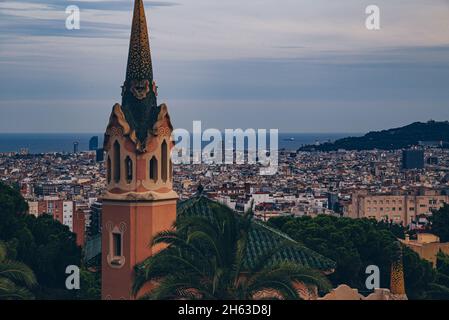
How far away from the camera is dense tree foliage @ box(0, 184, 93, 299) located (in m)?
27.7

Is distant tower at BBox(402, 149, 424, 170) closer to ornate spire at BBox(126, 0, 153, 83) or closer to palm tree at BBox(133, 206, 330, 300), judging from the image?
ornate spire at BBox(126, 0, 153, 83)

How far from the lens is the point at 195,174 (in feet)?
284

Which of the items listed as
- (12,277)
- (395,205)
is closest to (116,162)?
(12,277)

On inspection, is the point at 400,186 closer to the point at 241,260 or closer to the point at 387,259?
the point at 387,259

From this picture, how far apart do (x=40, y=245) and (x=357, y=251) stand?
7.03 m

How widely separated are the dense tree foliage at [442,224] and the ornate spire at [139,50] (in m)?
27.8

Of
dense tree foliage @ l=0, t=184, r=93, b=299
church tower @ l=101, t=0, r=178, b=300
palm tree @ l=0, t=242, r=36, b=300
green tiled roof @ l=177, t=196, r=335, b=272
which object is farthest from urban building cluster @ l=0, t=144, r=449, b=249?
palm tree @ l=0, t=242, r=36, b=300

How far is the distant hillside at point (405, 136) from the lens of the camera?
134m

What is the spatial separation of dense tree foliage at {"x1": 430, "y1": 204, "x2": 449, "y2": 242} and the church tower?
27718 mm

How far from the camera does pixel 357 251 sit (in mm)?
30812

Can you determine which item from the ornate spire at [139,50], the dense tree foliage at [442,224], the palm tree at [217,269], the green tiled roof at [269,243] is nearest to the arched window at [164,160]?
the green tiled roof at [269,243]

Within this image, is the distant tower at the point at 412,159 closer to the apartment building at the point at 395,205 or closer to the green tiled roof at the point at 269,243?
the apartment building at the point at 395,205

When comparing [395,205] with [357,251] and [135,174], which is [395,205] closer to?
[357,251]
